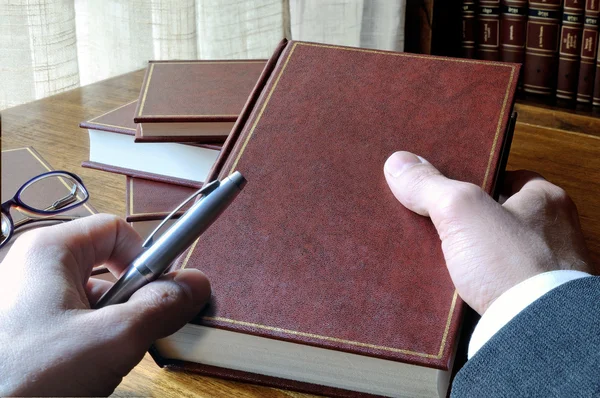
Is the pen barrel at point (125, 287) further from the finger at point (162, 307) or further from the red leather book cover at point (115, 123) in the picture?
the red leather book cover at point (115, 123)

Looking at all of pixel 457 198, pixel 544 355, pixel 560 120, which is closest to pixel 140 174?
pixel 457 198

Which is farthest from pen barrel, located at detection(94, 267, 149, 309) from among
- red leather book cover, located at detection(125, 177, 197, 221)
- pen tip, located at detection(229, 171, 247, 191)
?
red leather book cover, located at detection(125, 177, 197, 221)

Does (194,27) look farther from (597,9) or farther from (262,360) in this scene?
(262,360)

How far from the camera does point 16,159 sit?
92 cm

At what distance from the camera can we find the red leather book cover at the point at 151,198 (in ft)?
2.55

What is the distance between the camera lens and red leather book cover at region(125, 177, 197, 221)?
0.78m

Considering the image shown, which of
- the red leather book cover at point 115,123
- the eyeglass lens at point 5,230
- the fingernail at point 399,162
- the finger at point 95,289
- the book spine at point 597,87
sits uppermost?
the fingernail at point 399,162

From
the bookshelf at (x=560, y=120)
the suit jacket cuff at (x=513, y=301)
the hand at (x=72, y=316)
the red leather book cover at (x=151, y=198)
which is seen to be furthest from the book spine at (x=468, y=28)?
the hand at (x=72, y=316)

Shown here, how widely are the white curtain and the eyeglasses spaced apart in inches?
28.1

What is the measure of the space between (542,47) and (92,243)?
1570mm

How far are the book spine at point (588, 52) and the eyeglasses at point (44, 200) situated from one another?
4.48ft

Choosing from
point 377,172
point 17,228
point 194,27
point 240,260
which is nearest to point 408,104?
point 377,172

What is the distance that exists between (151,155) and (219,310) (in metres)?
0.36

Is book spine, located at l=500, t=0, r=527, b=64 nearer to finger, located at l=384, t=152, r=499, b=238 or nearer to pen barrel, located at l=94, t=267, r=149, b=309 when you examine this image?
finger, located at l=384, t=152, r=499, b=238
